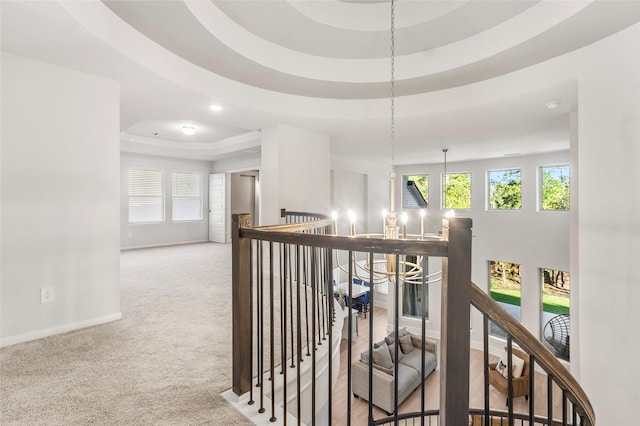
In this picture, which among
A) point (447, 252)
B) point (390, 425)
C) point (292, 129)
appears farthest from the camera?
point (390, 425)

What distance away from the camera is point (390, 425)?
5383 mm

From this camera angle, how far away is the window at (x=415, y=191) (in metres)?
9.86

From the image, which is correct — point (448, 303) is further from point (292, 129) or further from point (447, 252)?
point (292, 129)

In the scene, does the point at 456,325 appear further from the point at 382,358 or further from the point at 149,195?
the point at 149,195

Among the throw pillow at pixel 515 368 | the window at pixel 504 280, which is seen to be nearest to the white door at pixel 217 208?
the throw pillow at pixel 515 368

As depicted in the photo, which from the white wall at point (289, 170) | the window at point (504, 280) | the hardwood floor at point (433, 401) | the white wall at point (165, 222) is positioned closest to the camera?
the white wall at point (289, 170)

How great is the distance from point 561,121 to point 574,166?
1.44 meters

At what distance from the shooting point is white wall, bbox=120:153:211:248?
7.49m

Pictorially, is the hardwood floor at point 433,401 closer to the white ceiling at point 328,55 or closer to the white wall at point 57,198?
the white wall at point 57,198

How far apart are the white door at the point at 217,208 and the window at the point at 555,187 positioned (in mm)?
8289

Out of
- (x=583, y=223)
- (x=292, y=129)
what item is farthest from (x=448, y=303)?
(x=292, y=129)

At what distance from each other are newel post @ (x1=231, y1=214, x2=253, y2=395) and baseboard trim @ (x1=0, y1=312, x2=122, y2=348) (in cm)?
185

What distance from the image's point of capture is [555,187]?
7.42 m

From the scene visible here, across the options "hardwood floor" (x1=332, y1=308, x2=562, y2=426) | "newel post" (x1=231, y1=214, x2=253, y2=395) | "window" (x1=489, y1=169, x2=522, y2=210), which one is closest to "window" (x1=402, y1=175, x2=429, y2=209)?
"window" (x1=489, y1=169, x2=522, y2=210)
